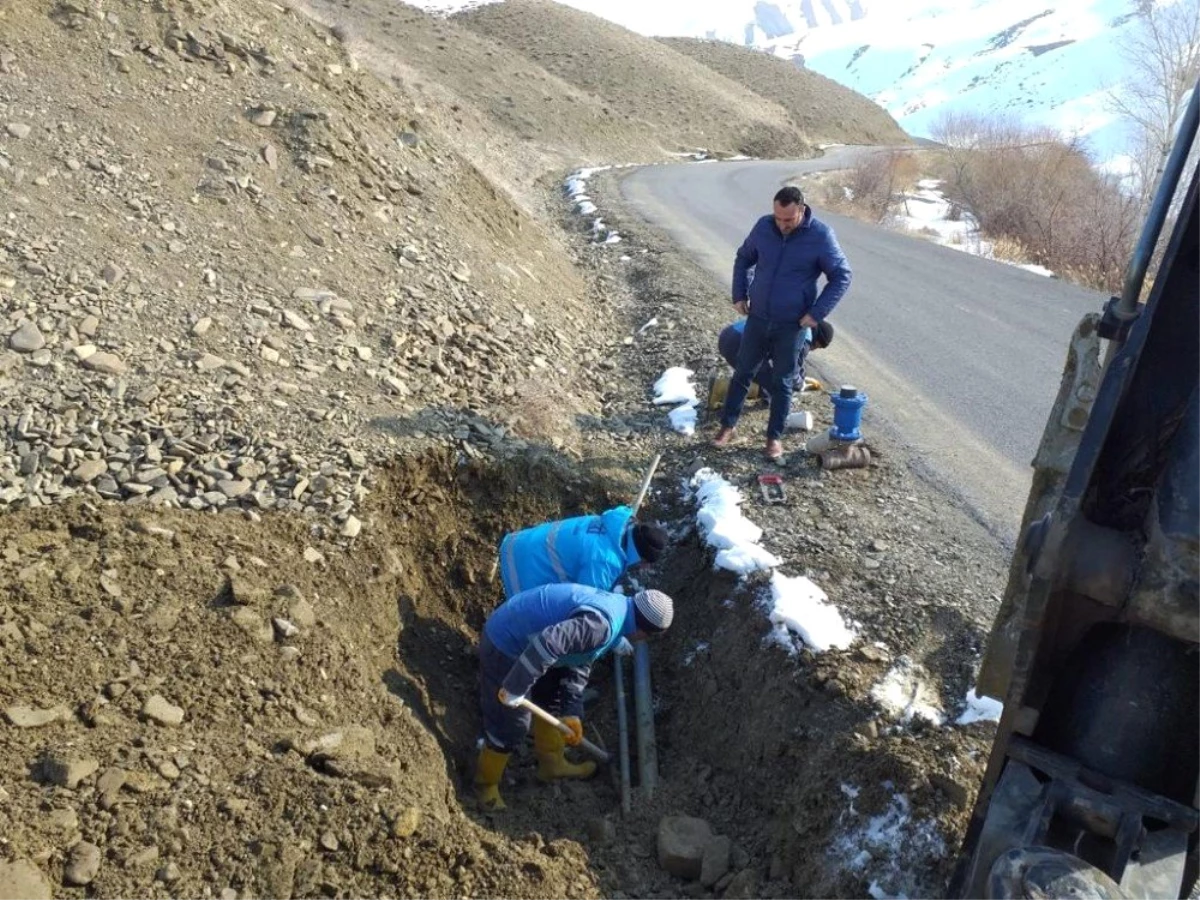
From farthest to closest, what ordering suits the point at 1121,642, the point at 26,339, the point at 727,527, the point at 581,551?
the point at 727,527 → the point at 26,339 → the point at 581,551 → the point at 1121,642

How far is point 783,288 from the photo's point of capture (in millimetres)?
6059

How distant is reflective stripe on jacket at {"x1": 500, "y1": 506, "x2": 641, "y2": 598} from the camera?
4.91 meters

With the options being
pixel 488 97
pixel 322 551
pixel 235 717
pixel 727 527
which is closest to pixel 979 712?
pixel 727 527

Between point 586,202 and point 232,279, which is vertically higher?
point 586,202

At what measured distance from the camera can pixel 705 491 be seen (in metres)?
6.19

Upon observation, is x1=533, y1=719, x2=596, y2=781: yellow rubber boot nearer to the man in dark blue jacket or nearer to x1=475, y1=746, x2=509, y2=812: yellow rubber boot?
x1=475, y1=746, x2=509, y2=812: yellow rubber boot

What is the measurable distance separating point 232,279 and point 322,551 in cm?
282

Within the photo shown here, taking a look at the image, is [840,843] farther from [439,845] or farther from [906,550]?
[906,550]

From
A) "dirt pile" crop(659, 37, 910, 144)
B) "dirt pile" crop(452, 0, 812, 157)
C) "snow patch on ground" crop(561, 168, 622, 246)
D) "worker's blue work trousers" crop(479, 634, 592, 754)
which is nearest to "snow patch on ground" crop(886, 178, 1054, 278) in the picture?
"snow patch on ground" crop(561, 168, 622, 246)

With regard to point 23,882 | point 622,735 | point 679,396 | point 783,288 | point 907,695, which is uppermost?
point 783,288

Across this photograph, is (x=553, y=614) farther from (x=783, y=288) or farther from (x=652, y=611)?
(x=783, y=288)

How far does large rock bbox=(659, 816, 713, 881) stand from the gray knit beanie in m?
0.90

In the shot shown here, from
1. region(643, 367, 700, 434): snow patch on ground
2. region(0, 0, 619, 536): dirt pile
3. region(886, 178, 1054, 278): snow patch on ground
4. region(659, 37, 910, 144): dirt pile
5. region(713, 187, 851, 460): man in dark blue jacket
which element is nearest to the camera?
region(0, 0, 619, 536): dirt pile

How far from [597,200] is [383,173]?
8.62 metres
